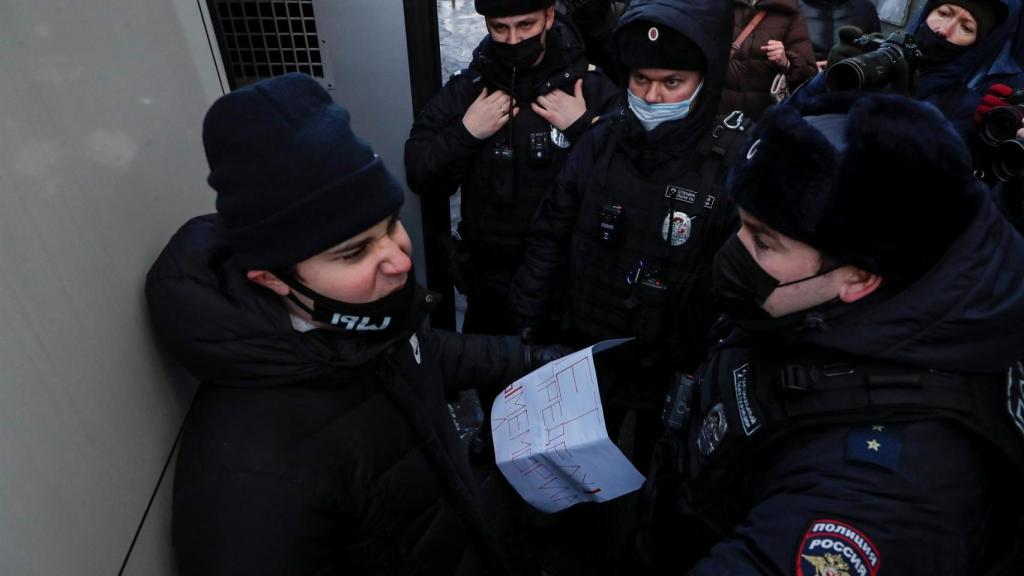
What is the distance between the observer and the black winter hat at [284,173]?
3.13ft

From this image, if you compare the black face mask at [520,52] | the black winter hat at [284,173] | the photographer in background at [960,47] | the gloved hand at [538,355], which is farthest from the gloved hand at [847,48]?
the black winter hat at [284,173]

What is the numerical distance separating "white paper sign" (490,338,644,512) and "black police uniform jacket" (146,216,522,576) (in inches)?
10.4

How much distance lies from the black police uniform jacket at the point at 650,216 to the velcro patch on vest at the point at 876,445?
104cm

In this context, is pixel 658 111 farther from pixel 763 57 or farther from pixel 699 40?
pixel 763 57

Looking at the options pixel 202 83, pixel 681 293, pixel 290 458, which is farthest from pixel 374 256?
pixel 681 293

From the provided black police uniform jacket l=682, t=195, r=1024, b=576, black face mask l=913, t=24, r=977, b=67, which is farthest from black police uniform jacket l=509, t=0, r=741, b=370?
black face mask l=913, t=24, r=977, b=67

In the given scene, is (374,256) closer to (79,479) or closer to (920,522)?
(79,479)

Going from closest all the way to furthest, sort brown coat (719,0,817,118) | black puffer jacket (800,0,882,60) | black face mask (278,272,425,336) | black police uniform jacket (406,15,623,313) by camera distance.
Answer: black face mask (278,272,425,336) → black police uniform jacket (406,15,623,313) → brown coat (719,0,817,118) → black puffer jacket (800,0,882,60)

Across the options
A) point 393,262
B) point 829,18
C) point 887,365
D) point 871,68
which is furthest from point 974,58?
point 393,262

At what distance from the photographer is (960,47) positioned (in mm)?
2705

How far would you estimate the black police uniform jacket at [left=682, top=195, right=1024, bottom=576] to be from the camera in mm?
942

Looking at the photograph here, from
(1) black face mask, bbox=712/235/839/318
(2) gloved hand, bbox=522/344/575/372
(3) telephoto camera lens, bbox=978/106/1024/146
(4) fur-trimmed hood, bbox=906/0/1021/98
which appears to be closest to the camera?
(1) black face mask, bbox=712/235/839/318

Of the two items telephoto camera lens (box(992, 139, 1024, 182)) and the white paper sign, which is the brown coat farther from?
the white paper sign

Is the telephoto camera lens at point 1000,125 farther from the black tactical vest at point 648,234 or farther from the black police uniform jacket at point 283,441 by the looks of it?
the black police uniform jacket at point 283,441
